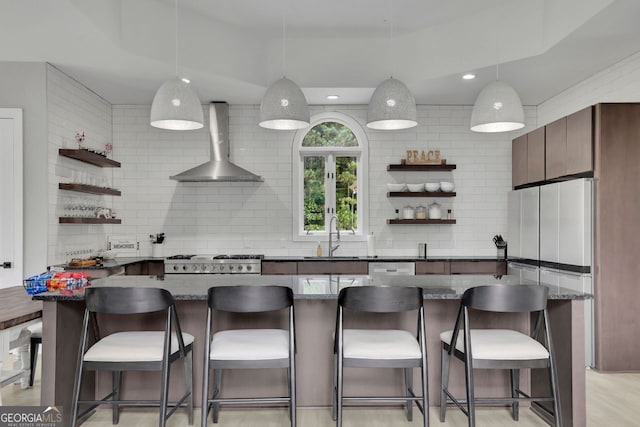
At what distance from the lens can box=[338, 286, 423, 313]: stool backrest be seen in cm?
245

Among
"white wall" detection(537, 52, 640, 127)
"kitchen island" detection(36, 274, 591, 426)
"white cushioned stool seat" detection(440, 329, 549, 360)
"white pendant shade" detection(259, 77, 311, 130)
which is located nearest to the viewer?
"white cushioned stool seat" detection(440, 329, 549, 360)

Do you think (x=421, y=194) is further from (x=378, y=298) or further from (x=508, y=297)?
(x=378, y=298)

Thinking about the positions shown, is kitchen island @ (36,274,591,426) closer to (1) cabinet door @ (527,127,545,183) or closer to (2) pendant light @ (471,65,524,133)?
(2) pendant light @ (471,65,524,133)

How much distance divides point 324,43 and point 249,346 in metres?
3.86

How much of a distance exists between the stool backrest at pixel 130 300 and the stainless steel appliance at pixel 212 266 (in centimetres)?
290

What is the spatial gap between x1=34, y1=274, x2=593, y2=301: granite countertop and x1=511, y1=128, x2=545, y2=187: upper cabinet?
2.36 meters

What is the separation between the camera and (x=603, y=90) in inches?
186

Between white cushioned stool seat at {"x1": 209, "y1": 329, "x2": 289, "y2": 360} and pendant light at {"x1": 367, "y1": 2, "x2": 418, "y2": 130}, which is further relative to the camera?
pendant light at {"x1": 367, "y1": 2, "x2": 418, "y2": 130}

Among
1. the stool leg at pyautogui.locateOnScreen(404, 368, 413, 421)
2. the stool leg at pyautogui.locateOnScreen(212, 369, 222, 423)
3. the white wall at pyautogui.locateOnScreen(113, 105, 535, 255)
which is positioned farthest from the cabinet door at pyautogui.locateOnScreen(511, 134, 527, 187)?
the stool leg at pyautogui.locateOnScreen(212, 369, 222, 423)

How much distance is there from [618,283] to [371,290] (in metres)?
2.83

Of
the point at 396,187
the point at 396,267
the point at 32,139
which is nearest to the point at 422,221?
the point at 396,187

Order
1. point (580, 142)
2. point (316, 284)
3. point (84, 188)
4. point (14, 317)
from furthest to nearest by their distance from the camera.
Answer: point (84, 188) → point (580, 142) → point (316, 284) → point (14, 317)

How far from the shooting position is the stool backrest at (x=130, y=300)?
94.2 inches

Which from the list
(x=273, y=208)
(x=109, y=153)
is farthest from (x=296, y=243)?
(x=109, y=153)
